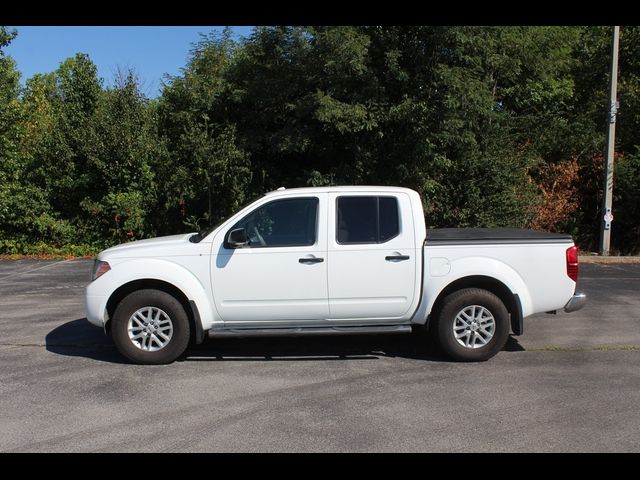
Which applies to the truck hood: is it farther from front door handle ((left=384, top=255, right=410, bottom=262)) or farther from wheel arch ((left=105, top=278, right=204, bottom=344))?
front door handle ((left=384, top=255, right=410, bottom=262))

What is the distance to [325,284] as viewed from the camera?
6395mm

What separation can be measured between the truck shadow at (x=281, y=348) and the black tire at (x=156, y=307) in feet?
0.97

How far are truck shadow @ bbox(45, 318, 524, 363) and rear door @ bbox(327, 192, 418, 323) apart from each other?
59cm

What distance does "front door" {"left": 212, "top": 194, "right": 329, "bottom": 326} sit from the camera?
251 inches

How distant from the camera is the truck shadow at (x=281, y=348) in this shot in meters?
6.75

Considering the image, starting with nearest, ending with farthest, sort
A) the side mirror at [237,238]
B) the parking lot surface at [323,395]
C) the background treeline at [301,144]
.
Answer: the parking lot surface at [323,395]
the side mirror at [237,238]
the background treeline at [301,144]

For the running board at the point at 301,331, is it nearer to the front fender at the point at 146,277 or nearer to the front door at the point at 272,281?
the front door at the point at 272,281

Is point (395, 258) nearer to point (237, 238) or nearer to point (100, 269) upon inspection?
point (237, 238)

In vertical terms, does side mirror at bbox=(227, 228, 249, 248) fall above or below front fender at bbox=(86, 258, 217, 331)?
above

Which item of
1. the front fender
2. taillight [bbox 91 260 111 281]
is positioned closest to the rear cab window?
the front fender

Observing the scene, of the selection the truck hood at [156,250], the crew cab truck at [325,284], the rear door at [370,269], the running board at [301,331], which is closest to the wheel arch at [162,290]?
the crew cab truck at [325,284]
